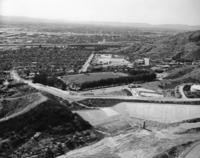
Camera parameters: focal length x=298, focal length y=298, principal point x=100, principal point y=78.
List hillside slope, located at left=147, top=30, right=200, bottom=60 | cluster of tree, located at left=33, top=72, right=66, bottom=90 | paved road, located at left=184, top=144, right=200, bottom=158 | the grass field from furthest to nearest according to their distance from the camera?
hillside slope, located at left=147, top=30, right=200, bottom=60 → the grass field → cluster of tree, located at left=33, top=72, right=66, bottom=90 → paved road, located at left=184, top=144, right=200, bottom=158

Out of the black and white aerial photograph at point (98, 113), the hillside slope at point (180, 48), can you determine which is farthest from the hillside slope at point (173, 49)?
the black and white aerial photograph at point (98, 113)

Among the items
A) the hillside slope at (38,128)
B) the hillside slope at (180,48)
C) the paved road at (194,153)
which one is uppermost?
the hillside slope at (180,48)

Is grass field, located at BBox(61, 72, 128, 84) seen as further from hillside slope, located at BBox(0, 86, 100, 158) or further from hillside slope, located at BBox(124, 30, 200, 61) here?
hillside slope, located at BBox(124, 30, 200, 61)

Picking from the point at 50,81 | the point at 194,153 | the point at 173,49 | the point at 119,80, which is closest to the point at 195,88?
the point at 119,80

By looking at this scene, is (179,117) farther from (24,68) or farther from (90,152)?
(24,68)

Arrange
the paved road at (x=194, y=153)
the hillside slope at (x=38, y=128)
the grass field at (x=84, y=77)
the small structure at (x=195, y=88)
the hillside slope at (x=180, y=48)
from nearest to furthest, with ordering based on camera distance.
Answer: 1. the hillside slope at (x=38, y=128)
2. the paved road at (x=194, y=153)
3. the small structure at (x=195, y=88)
4. the grass field at (x=84, y=77)
5. the hillside slope at (x=180, y=48)

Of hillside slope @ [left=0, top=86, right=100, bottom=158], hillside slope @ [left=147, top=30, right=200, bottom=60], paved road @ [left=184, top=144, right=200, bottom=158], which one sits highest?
hillside slope @ [left=147, top=30, right=200, bottom=60]

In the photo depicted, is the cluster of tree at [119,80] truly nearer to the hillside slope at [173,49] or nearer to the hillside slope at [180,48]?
the hillside slope at [173,49]

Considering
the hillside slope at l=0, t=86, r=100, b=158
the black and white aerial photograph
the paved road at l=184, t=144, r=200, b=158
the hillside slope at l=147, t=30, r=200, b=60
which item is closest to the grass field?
the black and white aerial photograph

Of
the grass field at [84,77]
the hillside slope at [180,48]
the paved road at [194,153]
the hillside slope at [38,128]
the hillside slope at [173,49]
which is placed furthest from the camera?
the hillside slope at [173,49]

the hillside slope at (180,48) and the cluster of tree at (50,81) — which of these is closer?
the cluster of tree at (50,81)

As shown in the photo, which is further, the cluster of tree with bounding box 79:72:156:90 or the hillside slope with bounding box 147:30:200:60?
the hillside slope with bounding box 147:30:200:60
